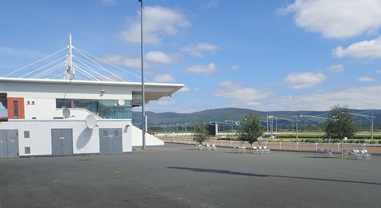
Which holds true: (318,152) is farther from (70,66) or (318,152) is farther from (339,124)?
(70,66)

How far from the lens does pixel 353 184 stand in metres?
12.9

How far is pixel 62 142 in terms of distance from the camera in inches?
1110

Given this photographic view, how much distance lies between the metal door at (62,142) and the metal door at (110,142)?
2340 millimetres

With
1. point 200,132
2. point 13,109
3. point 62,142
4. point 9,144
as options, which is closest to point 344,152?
point 200,132

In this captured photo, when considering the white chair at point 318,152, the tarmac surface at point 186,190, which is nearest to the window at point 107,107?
the white chair at point 318,152

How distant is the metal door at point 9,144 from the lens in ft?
86.9

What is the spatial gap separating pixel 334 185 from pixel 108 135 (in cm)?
2090

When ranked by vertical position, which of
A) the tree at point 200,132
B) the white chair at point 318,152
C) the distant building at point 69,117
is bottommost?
the white chair at point 318,152

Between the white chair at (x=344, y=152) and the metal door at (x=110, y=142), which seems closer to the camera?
the metal door at (x=110, y=142)

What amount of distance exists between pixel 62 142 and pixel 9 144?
3.67m

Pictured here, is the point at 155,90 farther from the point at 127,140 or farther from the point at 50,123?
the point at 50,123

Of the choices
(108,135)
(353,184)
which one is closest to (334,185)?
(353,184)

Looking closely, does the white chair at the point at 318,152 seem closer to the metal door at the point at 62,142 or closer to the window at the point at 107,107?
the window at the point at 107,107

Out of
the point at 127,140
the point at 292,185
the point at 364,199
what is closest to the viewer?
the point at 364,199
